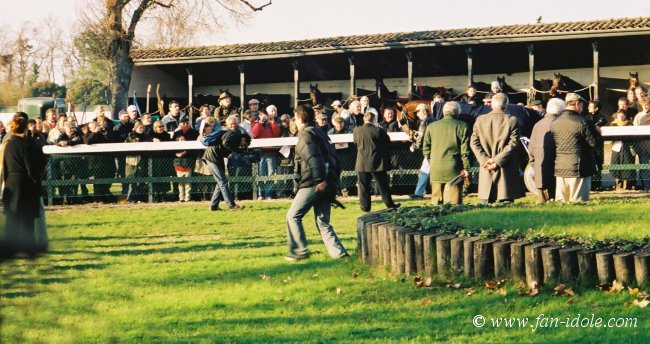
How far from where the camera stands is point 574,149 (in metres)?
Result: 14.8

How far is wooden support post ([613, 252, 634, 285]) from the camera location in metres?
8.35

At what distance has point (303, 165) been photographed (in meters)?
12.5

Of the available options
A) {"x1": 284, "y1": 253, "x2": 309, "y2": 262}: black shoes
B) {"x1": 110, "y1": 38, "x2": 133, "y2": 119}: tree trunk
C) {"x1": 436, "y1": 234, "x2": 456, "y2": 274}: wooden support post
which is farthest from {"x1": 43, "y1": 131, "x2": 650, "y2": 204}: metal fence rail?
{"x1": 110, "y1": 38, "x2": 133, "y2": 119}: tree trunk

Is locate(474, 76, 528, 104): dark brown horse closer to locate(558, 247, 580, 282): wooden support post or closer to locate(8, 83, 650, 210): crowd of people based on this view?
locate(8, 83, 650, 210): crowd of people

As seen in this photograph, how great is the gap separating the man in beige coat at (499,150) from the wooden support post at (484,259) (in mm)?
6033

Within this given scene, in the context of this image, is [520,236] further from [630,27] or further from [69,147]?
[630,27]

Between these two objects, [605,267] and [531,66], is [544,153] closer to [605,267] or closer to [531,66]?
[605,267]

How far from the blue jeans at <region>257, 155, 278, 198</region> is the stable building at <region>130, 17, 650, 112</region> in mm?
8616

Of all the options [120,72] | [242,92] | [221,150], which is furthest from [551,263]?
[120,72]

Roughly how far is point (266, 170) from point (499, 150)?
7819 millimetres

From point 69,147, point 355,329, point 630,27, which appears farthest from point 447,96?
point 355,329

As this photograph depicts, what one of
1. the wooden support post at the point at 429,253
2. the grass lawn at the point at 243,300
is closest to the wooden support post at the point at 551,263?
the grass lawn at the point at 243,300

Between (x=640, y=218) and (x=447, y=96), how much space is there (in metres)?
16.7

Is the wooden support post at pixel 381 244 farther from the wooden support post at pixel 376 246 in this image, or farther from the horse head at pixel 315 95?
the horse head at pixel 315 95
